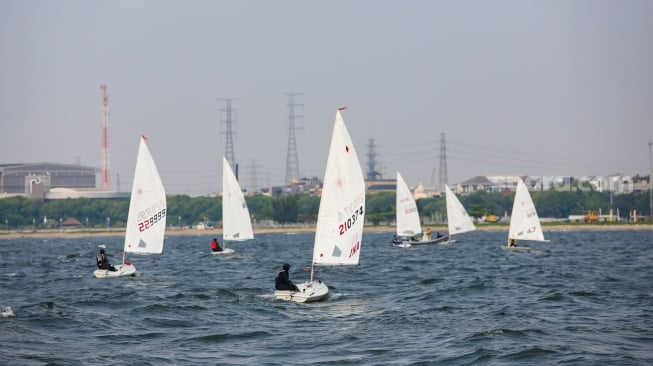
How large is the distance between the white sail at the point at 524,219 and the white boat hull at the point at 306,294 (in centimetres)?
4044

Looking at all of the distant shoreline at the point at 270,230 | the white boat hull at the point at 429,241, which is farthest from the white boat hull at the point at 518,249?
the distant shoreline at the point at 270,230

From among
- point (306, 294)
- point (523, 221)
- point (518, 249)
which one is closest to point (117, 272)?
point (306, 294)

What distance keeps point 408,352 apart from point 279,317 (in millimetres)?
8033

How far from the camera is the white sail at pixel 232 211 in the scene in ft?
255

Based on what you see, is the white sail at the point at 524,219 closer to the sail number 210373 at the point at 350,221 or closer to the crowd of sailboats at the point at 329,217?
the crowd of sailboats at the point at 329,217

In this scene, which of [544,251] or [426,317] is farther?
[544,251]

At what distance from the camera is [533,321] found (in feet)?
107

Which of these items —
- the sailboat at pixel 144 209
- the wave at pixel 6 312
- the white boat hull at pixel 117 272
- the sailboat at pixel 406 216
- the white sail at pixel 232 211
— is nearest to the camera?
the wave at pixel 6 312

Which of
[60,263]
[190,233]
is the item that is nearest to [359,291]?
[60,263]

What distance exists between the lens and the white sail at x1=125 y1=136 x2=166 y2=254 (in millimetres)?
53469

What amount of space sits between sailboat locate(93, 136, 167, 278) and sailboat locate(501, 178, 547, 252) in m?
31.6

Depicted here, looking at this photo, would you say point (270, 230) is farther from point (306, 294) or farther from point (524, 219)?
point (306, 294)

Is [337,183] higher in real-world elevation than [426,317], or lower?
higher

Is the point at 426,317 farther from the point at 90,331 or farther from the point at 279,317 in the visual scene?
the point at 90,331
